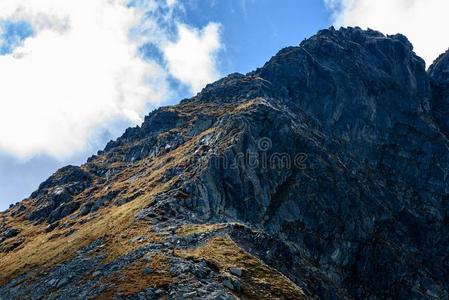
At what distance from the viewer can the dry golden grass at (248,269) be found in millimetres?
53469

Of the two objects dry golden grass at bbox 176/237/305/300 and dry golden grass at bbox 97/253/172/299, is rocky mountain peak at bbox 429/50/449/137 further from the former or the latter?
dry golden grass at bbox 97/253/172/299

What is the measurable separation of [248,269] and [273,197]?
47.4m

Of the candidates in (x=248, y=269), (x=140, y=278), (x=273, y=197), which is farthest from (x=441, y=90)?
(x=140, y=278)

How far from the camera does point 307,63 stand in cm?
16838

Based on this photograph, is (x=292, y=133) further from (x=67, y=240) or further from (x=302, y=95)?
(x=67, y=240)

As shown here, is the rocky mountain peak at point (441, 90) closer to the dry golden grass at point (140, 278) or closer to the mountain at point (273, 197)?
the mountain at point (273, 197)

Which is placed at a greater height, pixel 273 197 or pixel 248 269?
pixel 273 197

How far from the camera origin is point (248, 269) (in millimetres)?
59000

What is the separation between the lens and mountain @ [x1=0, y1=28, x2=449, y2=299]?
63.4 meters

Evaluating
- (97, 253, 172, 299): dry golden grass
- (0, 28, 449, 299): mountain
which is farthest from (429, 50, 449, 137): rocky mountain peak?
(97, 253, 172, 299): dry golden grass

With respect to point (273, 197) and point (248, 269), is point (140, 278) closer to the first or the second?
point (248, 269)

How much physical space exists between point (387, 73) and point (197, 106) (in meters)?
71.9

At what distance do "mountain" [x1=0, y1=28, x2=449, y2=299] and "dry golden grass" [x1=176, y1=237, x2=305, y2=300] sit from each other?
26 cm

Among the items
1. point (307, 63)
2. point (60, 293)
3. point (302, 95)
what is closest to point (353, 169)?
point (302, 95)
